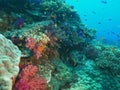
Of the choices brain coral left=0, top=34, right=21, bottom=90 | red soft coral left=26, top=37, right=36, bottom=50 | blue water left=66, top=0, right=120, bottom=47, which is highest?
brain coral left=0, top=34, right=21, bottom=90

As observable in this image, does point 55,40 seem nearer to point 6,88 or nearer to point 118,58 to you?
point 118,58

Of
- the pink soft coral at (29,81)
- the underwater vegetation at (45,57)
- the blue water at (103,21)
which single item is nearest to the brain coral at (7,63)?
the underwater vegetation at (45,57)

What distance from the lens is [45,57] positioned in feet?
24.0

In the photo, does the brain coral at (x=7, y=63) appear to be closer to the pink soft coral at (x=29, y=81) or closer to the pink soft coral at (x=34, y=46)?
the pink soft coral at (x=29, y=81)

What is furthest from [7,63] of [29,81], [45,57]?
[45,57]

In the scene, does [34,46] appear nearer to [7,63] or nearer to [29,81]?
[29,81]

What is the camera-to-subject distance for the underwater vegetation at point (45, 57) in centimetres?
548

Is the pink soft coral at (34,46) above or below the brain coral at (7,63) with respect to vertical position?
below

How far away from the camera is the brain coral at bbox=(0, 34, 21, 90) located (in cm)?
438

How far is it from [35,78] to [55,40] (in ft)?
7.73

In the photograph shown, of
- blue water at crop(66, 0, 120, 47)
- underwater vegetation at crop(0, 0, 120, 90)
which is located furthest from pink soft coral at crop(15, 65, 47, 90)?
blue water at crop(66, 0, 120, 47)

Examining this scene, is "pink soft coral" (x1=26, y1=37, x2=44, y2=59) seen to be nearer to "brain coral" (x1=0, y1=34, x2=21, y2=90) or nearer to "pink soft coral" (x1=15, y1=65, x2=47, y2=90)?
"brain coral" (x1=0, y1=34, x2=21, y2=90)

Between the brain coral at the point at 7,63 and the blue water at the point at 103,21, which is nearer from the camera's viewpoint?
the brain coral at the point at 7,63

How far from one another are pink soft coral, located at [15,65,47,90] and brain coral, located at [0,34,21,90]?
1.30ft
